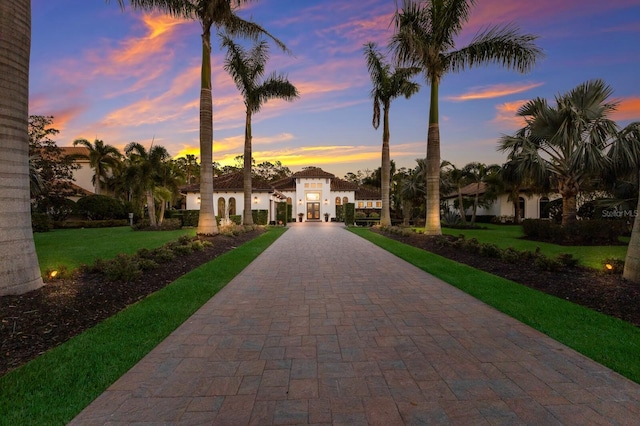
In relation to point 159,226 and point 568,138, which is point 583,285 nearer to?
point 568,138

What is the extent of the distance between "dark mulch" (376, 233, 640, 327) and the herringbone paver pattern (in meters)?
1.66

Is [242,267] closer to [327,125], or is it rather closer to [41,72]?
[41,72]

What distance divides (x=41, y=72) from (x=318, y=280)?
479 inches

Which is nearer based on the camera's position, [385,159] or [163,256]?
[163,256]

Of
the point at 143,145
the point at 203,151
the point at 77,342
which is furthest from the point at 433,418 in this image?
the point at 143,145

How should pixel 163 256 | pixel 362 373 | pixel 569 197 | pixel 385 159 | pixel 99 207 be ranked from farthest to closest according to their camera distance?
1. pixel 99 207
2. pixel 385 159
3. pixel 569 197
4. pixel 163 256
5. pixel 362 373

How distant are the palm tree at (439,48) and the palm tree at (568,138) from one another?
285 centimetres

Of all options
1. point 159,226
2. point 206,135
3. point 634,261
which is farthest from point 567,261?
point 159,226

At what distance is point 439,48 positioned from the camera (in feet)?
46.5

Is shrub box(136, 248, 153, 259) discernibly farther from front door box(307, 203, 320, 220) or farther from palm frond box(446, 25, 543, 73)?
front door box(307, 203, 320, 220)

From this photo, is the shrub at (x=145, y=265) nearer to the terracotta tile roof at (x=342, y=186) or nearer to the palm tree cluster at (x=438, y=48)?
the palm tree cluster at (x=438, y=48)

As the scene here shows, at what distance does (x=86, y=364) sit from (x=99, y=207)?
101 ft

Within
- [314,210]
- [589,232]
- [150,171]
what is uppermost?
[150,171]

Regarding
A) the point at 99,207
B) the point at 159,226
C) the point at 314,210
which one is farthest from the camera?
the point at 314,210
